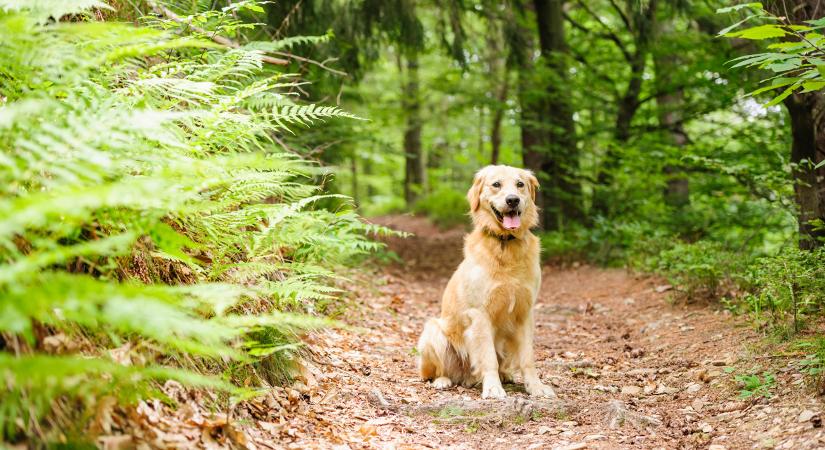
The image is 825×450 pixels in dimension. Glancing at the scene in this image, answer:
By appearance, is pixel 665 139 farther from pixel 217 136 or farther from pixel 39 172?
pixel 39 172

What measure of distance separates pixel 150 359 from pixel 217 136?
1376mm

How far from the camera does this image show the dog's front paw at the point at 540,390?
445cm

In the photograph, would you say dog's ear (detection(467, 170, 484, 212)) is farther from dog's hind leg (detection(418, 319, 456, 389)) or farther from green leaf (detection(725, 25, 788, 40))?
green leaf (detection(725, 25, 788, 40))

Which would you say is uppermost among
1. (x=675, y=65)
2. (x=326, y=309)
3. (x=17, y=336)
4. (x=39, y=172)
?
(x=675, y=65)

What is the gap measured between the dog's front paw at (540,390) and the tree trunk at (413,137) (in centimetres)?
931

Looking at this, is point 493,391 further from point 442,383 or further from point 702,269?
point 702,269

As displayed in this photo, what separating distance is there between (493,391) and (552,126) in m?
6.83

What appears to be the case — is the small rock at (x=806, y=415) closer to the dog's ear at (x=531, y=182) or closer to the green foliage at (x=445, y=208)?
the dog's ear at (x=531, y=182)

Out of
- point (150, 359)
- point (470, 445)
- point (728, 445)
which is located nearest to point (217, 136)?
point (150, 359)

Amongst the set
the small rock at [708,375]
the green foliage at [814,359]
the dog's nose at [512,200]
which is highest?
the dog's nose at [512,200]

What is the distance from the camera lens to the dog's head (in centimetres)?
491

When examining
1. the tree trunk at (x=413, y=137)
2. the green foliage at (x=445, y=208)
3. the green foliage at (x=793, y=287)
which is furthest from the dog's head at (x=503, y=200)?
the green foliage at (x=445, y=208)

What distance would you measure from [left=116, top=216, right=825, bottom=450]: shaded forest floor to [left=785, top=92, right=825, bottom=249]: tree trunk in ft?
3.51

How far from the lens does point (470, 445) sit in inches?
137
